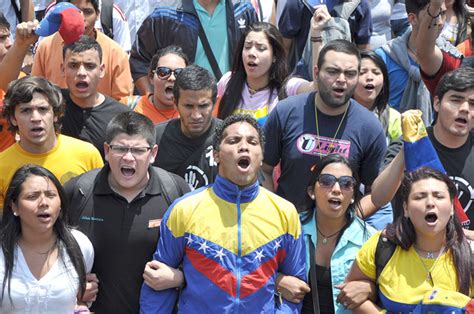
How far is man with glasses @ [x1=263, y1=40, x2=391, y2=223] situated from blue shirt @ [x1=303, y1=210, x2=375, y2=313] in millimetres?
487

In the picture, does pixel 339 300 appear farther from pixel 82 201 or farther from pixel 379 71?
pixel 379 71

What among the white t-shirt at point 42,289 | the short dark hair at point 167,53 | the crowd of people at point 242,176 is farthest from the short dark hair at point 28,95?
the white t-shirt at point 42,289

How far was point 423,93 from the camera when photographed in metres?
8.58

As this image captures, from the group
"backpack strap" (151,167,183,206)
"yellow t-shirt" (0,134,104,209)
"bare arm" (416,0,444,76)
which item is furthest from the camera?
"bare arm" (416,0,444,76)

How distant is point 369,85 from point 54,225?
285 centimetres

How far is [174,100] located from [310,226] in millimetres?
1505

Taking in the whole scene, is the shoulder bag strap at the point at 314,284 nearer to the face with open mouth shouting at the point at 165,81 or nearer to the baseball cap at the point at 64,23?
the face with open mouth shouting at the point at 165,81

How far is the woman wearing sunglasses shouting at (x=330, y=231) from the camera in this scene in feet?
21.6

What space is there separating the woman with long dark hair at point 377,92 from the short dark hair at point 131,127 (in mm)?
2013

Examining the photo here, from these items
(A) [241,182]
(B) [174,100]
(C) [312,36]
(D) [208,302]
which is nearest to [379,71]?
(C) [312,36]

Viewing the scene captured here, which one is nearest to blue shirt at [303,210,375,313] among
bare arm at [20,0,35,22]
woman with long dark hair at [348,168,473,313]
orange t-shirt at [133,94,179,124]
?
woman with long dark hair at [348,168,473,313]

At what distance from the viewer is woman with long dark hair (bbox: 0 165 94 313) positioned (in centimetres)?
623

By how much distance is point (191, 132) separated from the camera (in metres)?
7.39

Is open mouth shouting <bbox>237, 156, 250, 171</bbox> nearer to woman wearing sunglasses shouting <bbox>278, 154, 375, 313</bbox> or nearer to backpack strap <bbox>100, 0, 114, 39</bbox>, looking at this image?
woman wearing sunglasses shouting <bbox>278, 154, 375, 313</bbox>
